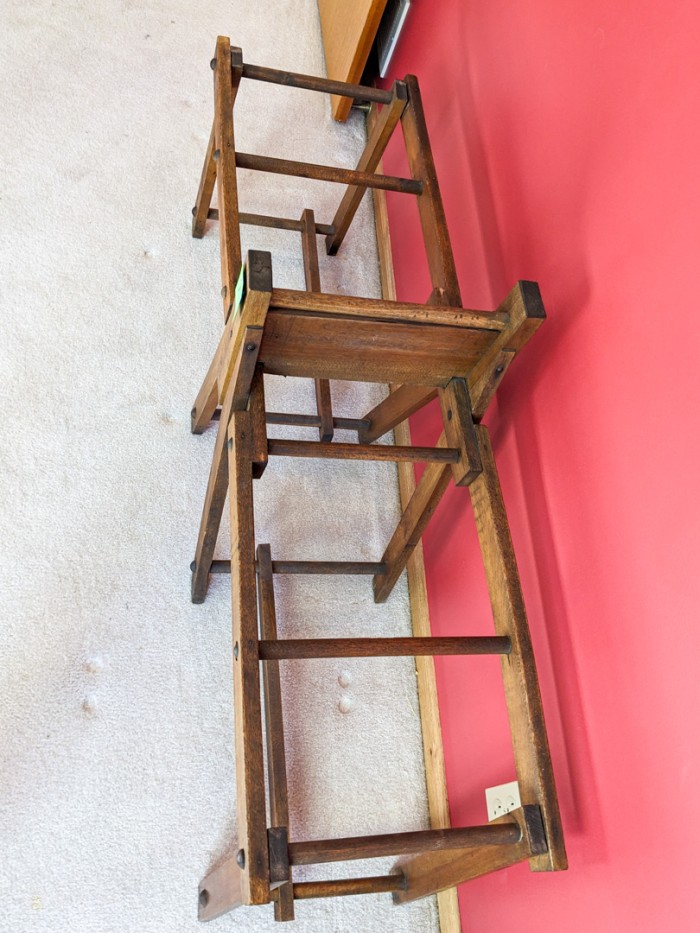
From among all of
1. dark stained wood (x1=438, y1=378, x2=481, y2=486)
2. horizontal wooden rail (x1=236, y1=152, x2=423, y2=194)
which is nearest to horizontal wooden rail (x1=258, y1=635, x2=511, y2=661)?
dark stained wood (x1=438, y1=378, x2=481, y2=486)

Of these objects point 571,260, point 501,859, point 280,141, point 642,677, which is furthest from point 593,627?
point 280,141

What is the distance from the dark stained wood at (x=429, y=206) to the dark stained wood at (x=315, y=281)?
1.32 feet

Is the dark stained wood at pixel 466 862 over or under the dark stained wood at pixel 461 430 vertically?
under

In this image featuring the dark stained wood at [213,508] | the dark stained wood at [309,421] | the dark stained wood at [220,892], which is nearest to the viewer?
the dark stained wood at [220,892]

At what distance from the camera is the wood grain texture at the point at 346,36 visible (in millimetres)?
2115

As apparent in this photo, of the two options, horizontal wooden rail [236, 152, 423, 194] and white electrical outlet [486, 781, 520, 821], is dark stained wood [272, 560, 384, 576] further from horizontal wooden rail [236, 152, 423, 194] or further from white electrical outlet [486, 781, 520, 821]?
horizontal wooden rail [236, 152, 423, 194]

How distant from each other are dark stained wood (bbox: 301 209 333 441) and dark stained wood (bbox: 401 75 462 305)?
403mm

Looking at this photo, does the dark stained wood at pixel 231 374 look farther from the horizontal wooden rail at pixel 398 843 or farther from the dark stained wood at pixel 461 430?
the horizontal wooden rail at pixel 398 843

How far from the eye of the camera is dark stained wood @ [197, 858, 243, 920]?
1.16 metres

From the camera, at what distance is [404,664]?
181 cm

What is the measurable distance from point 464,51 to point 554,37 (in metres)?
0.42

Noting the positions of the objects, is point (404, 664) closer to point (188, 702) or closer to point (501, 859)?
point (188, 702)

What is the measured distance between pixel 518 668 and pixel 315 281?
44.9 inches

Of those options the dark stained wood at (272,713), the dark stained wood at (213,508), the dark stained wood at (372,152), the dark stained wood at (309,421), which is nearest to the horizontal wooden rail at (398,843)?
the dark stained wood at (272,713)
